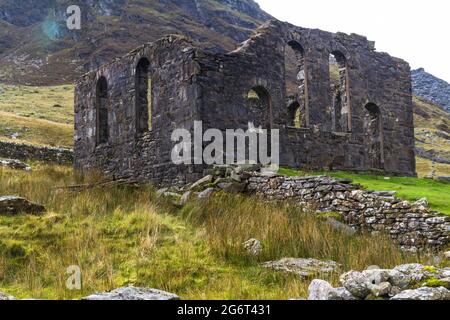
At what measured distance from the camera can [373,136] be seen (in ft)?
Answer: 64.3

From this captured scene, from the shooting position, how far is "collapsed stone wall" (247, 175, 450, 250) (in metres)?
8.95

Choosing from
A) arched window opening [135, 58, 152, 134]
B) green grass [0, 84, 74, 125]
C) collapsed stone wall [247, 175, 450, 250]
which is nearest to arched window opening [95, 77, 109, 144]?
arched window opening [135, 58, 152, 134]

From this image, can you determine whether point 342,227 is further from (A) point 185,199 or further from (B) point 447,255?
(A) point 185,199

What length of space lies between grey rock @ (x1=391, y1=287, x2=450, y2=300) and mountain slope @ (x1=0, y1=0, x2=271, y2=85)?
65.5 metres

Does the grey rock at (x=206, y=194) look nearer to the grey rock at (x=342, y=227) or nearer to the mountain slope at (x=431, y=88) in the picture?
the grey rock at (x=342, y=227)

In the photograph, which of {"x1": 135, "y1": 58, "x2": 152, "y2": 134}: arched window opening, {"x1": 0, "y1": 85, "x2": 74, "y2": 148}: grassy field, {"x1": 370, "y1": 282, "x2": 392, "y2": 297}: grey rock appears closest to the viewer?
{"x1": 370, "y1": 282, "x2": 392, "y2": 297}: grey rock

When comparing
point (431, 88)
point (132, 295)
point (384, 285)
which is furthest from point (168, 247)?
point (431, 88)

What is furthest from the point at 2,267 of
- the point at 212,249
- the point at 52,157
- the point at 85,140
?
the point at 52,157

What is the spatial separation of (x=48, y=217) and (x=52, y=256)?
66.2 inches

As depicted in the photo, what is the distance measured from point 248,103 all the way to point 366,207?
698cm

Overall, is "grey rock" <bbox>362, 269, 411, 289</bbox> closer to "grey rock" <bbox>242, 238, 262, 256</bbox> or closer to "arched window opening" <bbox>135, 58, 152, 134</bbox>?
"grey rock" <bbox>242, 238, 262, 256</bbox>

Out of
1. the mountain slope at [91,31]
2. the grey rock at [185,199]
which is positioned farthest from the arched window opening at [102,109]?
the mountain slope at [91,31]

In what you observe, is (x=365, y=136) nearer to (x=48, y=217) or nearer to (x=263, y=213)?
(x=263, y=213)

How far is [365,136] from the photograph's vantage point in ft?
63.3
